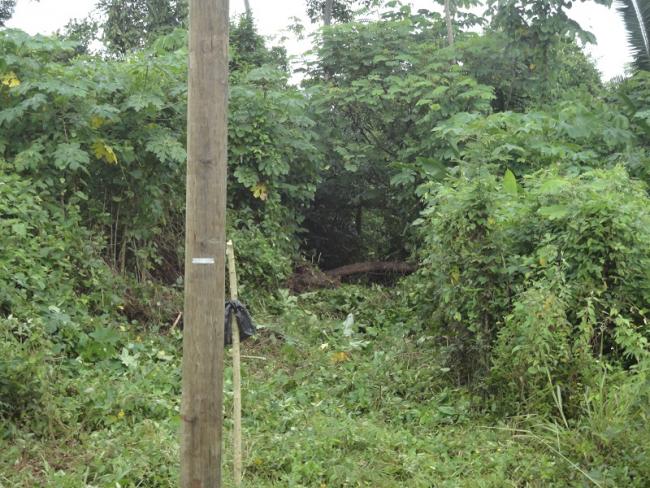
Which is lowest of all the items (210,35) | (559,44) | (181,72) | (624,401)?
(624,401)

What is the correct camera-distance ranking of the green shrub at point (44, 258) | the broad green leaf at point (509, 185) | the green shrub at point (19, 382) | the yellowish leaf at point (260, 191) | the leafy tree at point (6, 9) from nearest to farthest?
the green shrub at point (19, 382) < the green shrub at point (44, 258) < the broad green leaf at point (509, 185) < the yellowish leaf at point (260, 191) < the leafy tree at point (6, 9)

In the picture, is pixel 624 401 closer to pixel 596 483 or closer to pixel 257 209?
pixel 596 483

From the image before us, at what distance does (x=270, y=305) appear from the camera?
1018 centimetres

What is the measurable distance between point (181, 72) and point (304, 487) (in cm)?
617

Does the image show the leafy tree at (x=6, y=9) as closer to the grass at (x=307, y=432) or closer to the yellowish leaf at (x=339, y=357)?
the grass at (x=307, y=432)

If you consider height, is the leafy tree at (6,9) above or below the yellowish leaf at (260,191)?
above

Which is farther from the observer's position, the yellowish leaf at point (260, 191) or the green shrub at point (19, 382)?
the yellowish leaf at point (260, 191)

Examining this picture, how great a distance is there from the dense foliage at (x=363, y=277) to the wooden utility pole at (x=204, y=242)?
0.90m

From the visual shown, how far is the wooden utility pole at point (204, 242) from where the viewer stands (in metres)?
4.30

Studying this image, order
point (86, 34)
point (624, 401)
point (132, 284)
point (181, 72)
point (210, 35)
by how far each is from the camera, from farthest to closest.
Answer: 1. point (86, 34)
2. point (181, 72)
3. point (132, 284)
4. point (624, 401)
5. point (210, 35)

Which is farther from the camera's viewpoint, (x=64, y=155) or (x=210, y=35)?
(x=64, y=155)

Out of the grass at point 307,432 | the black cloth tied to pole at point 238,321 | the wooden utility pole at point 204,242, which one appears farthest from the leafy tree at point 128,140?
the wooden utility pole at point 204,242

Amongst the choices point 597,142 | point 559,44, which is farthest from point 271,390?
point 559,44

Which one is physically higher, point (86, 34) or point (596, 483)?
point (86, 34)
